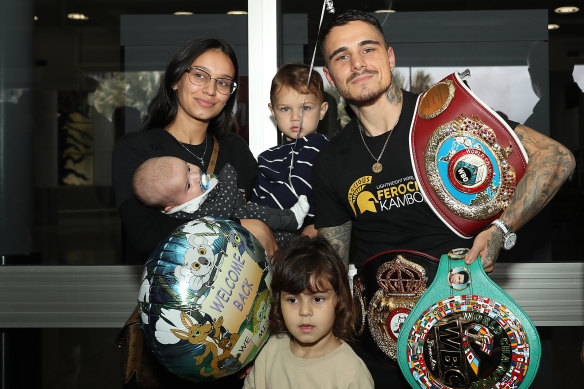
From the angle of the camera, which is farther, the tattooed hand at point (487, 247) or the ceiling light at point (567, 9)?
the ceiling light at point (567, 9)

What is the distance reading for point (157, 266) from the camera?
5.48 ft

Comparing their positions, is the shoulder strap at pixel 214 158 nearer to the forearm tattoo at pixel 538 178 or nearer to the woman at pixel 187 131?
the woman at pixel 187 131

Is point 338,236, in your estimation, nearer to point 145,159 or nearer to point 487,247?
point 487,247

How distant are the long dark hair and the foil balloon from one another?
71cm

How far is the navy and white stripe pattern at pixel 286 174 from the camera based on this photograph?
8.04 feet

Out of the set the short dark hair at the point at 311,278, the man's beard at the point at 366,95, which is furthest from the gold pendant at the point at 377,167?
the short dark hair at the point at 311,278

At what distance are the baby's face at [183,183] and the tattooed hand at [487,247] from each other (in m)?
0.98

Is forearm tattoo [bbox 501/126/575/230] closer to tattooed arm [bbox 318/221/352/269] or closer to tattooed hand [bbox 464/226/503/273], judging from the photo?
tattooed hand [bbox 464/226/503/273]

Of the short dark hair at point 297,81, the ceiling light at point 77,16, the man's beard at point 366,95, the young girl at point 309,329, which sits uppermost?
the ceiling light at point 77,16

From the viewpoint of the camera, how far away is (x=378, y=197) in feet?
6.95

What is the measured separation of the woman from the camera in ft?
6.70

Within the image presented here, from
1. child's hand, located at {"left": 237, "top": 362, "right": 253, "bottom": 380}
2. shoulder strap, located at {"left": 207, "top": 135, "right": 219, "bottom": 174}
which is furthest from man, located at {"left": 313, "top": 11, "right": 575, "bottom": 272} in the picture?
Answer: child's hand, located at {"left": 237, "top": 362, "right": 253, "bottom": 380}

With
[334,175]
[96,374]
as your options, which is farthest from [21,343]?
[334,175]

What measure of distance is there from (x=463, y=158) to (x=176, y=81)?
114 centimetres
